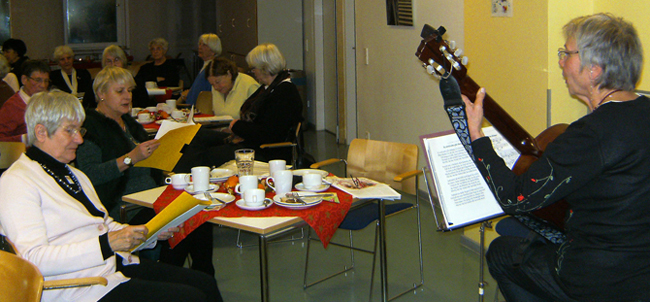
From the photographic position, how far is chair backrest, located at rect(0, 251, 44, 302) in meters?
→ 1.46

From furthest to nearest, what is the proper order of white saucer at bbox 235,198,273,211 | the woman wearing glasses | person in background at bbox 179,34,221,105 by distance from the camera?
person in background at bbox 179,34,221,105, white saucer at bbox 235,198,273,211, the woman wearing glasses

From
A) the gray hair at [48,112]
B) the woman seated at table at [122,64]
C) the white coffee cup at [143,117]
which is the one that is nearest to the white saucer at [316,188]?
the gray hair at [48,112]

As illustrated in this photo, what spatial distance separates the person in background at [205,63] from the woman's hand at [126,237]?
13.5 feet

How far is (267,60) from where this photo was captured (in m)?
4.21

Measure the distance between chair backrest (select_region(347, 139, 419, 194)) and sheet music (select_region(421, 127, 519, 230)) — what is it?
93 centimetres

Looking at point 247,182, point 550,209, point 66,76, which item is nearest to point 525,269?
point 550,209

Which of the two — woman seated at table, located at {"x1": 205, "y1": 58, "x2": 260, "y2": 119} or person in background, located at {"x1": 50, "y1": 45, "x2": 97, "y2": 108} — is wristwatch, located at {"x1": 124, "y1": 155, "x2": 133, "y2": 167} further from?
person in background, located at {"x1": 50, "y1": 45, "x2": 97, "y2": 108}

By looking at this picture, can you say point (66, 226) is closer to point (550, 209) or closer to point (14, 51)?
point (550, 209)

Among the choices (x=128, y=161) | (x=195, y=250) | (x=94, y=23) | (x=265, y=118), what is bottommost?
(x=195, y=250)

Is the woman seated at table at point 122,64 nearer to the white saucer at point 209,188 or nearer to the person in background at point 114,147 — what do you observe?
the person in background at point 114,147

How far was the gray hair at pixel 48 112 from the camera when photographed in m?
1.99

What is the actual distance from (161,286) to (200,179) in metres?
0.57

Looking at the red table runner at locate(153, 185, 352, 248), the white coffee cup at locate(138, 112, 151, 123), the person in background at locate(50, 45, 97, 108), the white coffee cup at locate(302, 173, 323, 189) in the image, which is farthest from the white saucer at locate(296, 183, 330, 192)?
the person in background at locate(50, 45, 97, 108)

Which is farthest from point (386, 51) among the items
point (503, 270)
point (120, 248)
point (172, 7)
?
A: point (172, 7)
